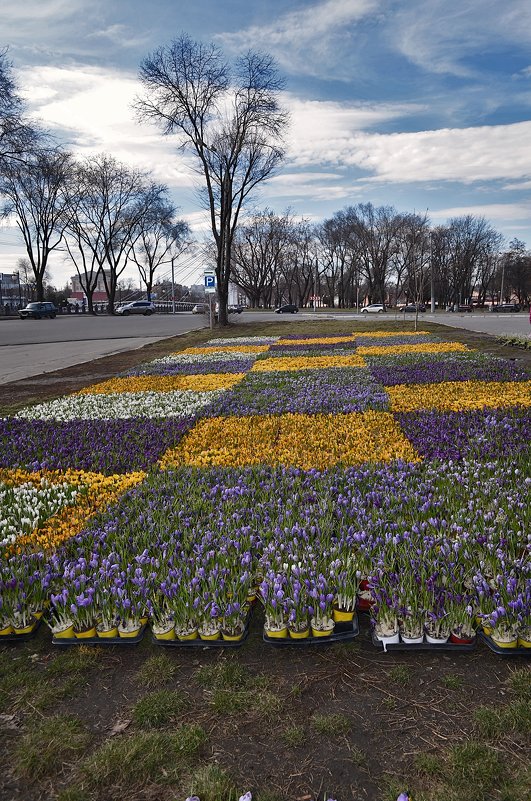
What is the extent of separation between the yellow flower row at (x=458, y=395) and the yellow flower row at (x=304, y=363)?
3837 mm

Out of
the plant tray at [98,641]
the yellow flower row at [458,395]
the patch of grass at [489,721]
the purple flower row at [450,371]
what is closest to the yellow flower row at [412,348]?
the purple flower row at [450,371]

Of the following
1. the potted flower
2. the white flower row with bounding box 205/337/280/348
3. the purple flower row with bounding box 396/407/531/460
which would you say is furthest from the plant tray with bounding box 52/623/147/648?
the white flower row with bounding box 205/337/280/348

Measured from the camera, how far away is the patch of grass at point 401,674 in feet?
9.51

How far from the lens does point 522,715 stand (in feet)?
8.41

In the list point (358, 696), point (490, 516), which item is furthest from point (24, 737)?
point (490, 516)

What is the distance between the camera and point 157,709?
270cm

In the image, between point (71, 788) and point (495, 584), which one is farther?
point (495, 584)

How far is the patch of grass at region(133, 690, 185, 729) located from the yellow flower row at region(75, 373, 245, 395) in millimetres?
9250

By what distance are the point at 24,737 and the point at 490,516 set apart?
3.28 meters

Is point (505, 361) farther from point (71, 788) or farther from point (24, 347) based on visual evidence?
point (24, 347)

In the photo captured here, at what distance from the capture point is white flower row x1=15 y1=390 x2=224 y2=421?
952cm

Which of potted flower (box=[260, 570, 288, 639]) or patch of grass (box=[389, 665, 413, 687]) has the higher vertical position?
potted flower (box=[260, 570, 288, 639])

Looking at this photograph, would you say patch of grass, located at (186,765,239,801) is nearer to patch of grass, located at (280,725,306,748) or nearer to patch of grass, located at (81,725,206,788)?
patch of grass, located at (81,725,206,788)

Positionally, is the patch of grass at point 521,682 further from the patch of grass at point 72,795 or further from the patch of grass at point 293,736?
the patch of grass at point 72,795
